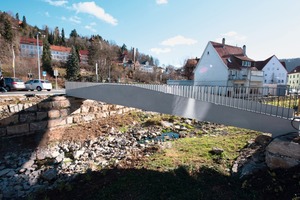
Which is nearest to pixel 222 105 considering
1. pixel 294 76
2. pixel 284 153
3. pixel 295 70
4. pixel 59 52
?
pixel 284 153

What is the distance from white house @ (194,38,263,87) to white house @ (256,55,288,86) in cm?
657

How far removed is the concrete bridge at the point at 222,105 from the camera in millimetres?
5434

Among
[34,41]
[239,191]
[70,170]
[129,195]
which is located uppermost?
[34,41]

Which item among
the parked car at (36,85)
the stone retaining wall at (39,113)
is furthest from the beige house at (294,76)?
the parked car at (36,85)

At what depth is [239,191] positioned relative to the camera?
449cm

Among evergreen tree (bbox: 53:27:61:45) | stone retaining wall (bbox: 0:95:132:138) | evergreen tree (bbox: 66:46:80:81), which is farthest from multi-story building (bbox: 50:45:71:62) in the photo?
stone retaining wall (bbox: 0:95:132:138)

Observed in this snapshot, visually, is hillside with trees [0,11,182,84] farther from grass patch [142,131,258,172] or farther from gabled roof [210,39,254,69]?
grass patch [142,131,258,172]

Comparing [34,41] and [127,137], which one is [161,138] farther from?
[34,41]

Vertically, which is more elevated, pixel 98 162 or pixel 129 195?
pixel 129 195

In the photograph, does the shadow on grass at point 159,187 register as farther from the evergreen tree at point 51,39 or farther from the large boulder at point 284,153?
the evergreen tree at point 51,39

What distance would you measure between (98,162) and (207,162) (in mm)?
4763

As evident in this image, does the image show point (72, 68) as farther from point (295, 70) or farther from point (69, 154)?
point (295, 70)

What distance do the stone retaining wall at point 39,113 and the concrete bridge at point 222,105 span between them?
18.4 ft

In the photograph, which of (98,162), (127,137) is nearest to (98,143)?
(127,137)
